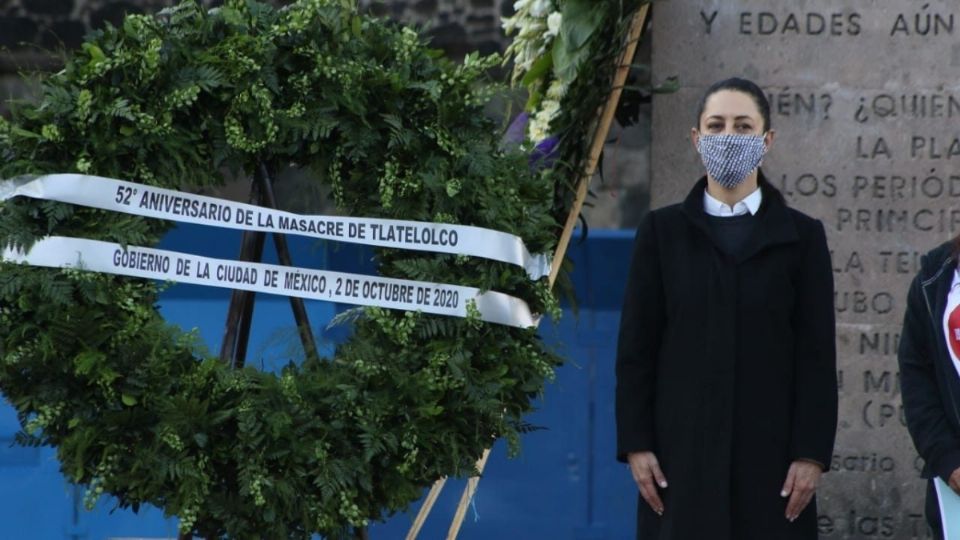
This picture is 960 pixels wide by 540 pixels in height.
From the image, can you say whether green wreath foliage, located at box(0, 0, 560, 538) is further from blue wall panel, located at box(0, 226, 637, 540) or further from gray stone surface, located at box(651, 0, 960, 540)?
blue wall panel, located at box(0, 226, 637, 540)

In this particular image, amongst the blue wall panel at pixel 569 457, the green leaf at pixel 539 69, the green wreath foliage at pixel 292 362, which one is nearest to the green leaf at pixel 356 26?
the green wreath foliage at pixel 292 362

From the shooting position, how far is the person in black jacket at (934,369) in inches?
195

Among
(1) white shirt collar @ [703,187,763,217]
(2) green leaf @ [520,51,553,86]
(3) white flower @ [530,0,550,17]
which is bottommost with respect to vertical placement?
(1) white shirt collar @ [703,187,763,217]

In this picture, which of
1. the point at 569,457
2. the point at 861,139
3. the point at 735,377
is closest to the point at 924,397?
the point at 735,377

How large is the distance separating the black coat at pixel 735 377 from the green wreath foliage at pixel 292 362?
20.7 inches

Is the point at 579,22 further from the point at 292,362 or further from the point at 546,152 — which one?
the point at 292,362

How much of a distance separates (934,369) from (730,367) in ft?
2.07

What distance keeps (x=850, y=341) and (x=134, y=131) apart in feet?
8.56

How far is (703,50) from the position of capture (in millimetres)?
6496

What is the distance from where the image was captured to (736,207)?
194 inches

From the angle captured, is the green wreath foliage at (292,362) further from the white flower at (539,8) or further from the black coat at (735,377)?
the white flower at (539,8)

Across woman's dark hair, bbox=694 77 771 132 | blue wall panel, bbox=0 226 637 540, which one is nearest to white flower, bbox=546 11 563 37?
blue wall panel, bbox=0 226 637 540

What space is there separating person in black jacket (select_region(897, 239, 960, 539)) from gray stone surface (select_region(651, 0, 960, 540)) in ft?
4.37

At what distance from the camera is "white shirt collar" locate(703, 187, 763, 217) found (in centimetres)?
493
